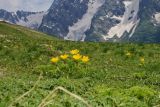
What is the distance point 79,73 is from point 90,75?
0.59 m

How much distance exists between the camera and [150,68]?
→ 81.4 ft

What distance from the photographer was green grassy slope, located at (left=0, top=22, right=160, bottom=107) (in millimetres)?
11534

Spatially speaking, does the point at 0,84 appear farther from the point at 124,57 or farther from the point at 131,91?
the point at 124,57

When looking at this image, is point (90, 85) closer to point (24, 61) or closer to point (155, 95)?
point (155, 95)

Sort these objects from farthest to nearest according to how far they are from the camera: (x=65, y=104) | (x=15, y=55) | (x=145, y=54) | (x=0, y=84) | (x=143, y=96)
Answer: (x=145, y=54), (x=15, y=55), (x=0, y=84), (x=143, y=96), (x=65, y=104)

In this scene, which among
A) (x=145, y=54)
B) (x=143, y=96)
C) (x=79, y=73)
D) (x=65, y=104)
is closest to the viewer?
(x=65, y=104)

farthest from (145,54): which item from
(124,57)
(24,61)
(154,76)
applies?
(154,76)

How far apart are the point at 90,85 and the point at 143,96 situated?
145 inches

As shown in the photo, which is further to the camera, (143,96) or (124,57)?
(124,57)

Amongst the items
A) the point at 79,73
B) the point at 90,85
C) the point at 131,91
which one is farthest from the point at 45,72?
the point at 131,91

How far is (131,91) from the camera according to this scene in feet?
46.7

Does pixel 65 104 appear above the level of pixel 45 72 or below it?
above

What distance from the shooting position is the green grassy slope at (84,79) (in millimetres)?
11534

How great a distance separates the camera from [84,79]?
18.4 m
